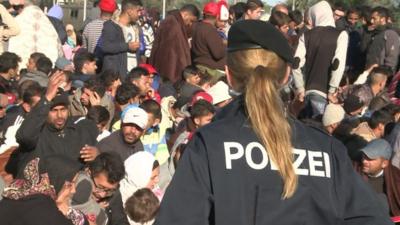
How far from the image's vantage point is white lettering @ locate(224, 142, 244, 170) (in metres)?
2.85

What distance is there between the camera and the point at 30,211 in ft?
16.9

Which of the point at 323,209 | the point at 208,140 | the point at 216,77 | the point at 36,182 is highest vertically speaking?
the point at 208,140

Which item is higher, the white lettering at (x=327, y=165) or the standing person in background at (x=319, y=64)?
the white lettering at (x=327, y=165)

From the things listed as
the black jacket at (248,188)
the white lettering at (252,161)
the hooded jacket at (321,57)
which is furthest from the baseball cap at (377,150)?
the white lettering at (252,161)

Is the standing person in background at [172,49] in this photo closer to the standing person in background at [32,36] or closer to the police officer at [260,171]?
the standing person in background at [32,36]

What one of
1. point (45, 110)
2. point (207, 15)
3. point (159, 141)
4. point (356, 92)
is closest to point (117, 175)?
point (45, 110)

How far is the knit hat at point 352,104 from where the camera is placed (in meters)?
10.4

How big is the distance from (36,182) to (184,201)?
2.70m

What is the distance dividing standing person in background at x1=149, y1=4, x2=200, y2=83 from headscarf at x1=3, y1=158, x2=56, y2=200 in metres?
7.08

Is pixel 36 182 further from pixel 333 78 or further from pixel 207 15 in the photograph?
pixel 207 15

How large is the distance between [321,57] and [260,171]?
841 cm

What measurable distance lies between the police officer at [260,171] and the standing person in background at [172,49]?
9.51 m

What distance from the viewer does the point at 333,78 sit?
1112 cm

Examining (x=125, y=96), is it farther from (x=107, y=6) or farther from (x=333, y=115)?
(x=107, y=6)
